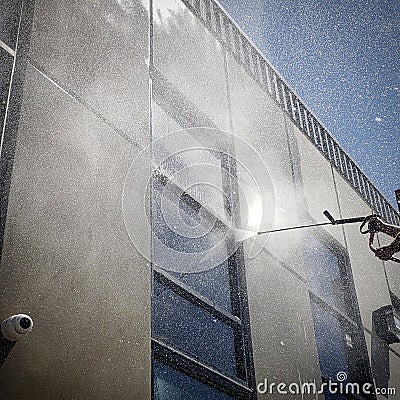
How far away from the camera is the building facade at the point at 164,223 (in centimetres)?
310

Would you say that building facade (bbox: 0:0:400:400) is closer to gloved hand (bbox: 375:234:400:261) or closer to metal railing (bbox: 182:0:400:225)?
metal railing (bbox: 182:0:400:225)

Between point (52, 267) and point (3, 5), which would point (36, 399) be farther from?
point (3, 5)

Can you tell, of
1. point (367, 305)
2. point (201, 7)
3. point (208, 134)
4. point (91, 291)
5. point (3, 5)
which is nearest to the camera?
point (91, 291)

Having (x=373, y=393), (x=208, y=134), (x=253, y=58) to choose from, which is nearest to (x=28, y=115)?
(x=208, y=134)

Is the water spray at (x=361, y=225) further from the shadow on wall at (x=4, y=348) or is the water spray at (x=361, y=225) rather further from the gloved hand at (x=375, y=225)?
the shadow on wall at (x=4, y=348)

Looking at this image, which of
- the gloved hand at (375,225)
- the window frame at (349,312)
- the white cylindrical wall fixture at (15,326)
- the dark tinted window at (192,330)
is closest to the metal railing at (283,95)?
the window frame at (349,312)

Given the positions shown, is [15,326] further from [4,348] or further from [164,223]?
[164,223]

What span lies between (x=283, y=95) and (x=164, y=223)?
4098 mm

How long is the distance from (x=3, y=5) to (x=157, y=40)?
1884 mm

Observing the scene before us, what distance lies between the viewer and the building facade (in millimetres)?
3098

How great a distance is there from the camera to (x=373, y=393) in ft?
→ 23.8

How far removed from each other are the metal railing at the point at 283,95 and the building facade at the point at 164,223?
1.8 inches

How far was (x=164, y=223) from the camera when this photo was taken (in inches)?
178

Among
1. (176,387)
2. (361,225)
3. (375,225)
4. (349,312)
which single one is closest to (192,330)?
(176,387)
